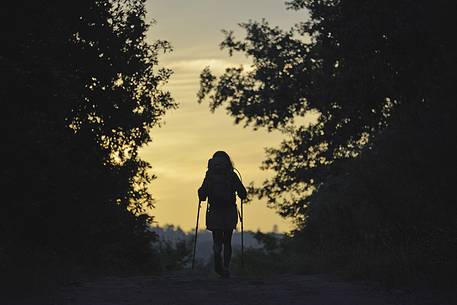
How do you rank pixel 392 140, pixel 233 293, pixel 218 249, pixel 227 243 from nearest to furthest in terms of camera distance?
1. pixel 233 293
2. pixel 218 249
3. pixel 227 243
4. pixel 392 140

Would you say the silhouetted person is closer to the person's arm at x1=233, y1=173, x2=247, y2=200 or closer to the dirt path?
the person's arm at x1=233, y1=173, x2=247, y2=200

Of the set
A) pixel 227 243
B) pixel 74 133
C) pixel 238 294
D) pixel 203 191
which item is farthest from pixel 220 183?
pixel 74 133

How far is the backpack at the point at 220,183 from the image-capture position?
16.0m

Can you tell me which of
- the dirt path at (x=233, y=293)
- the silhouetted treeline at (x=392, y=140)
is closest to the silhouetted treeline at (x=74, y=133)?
the dirt path at (x=233, y=293)

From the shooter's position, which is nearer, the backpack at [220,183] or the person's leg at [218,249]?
the person's leg at [218,249]

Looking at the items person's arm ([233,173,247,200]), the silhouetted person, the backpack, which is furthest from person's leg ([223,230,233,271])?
person's arm ([233,173,247,200])

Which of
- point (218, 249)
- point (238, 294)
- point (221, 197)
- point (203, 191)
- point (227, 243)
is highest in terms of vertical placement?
point (203, 191)

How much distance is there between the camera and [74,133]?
69.2 feet

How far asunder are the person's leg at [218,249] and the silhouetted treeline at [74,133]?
3.02 meters

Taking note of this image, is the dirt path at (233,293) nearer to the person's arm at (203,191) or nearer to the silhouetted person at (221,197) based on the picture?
the silhouetted person at (221,197)

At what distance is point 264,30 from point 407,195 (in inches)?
949

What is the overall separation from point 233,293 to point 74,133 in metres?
10.8

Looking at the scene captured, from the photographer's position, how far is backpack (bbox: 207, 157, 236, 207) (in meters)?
16.0

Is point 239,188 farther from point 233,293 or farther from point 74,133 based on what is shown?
point 74,133
